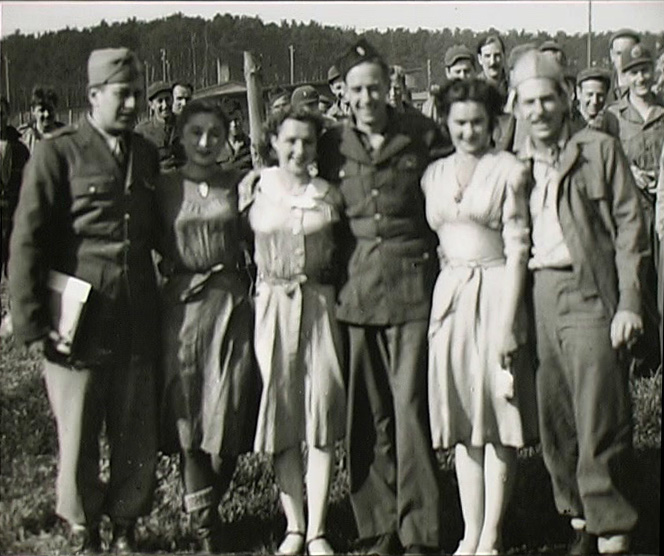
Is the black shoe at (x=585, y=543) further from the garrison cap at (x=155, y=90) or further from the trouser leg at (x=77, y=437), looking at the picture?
the garrison cap at (x=155, y=90)

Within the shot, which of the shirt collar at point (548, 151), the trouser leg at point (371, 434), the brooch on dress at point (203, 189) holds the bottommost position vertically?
the trouser leg at point (371, 434)

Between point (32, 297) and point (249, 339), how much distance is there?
966 mm

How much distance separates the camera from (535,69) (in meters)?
5.58

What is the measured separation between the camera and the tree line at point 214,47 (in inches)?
225

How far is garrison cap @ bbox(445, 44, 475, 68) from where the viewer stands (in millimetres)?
5699

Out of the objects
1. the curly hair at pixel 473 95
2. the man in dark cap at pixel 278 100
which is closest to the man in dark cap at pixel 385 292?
the curly hair at pixel 473 95

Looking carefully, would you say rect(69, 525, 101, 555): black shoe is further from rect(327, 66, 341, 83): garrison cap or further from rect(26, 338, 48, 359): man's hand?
rect(327, 66, 341, 83): garrison cap

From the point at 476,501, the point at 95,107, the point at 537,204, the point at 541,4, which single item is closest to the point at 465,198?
the point at 537,204

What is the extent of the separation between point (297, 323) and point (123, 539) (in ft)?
4.19

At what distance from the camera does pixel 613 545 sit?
5.68m

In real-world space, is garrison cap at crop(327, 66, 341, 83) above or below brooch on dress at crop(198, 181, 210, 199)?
above

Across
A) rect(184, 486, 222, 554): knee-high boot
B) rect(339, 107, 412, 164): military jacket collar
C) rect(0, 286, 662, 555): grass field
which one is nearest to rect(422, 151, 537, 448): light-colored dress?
rect(339, 107, 412, 164): military jacket collar

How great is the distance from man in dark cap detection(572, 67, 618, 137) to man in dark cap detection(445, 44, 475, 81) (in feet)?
1.56

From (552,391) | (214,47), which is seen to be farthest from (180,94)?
(552,391)
